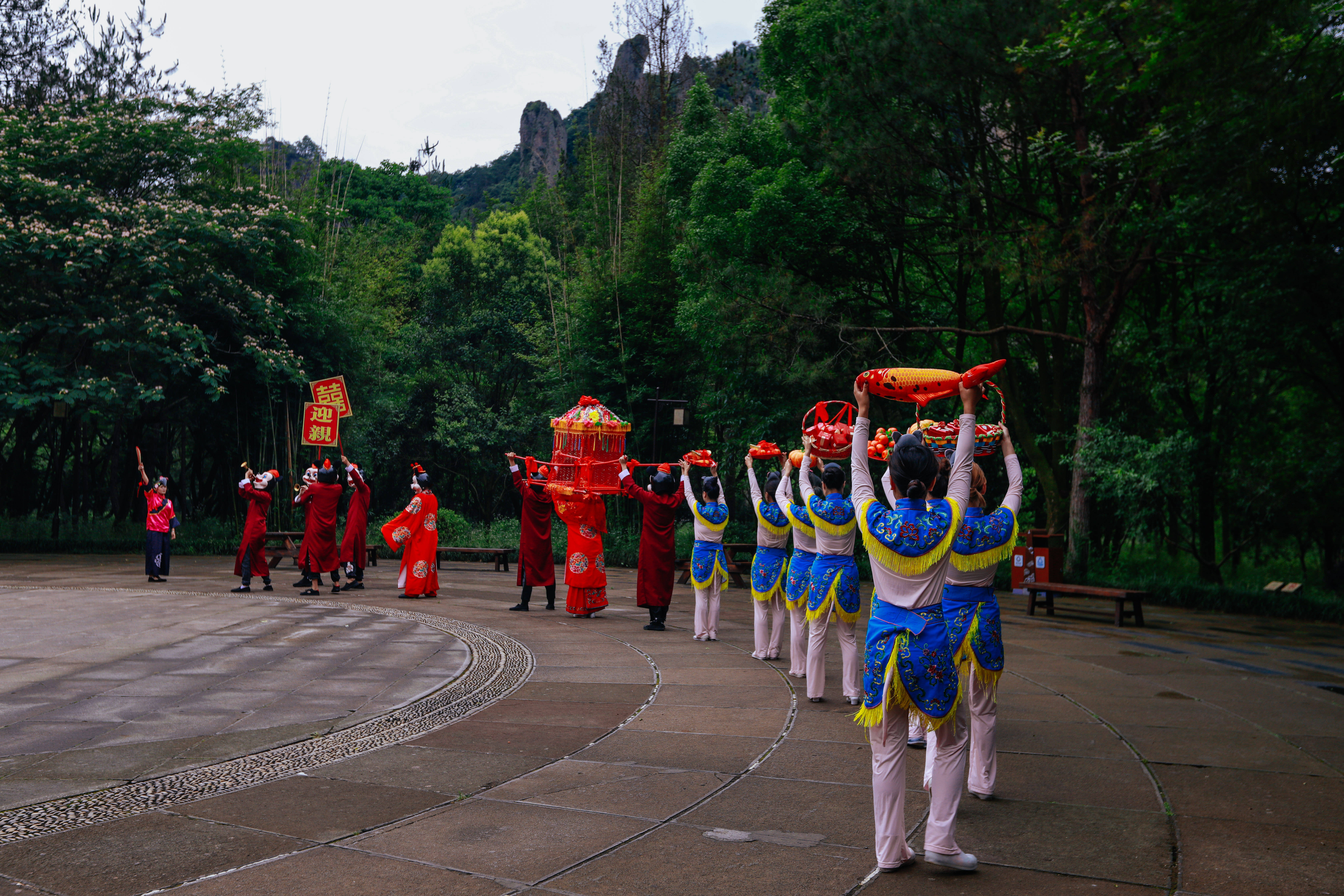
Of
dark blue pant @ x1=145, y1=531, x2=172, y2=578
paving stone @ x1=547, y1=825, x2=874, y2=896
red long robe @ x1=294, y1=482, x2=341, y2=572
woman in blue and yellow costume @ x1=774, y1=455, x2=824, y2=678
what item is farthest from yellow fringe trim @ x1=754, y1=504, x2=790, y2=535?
dark blue pant @ x1=145, y1=531, x2=172, y2=578

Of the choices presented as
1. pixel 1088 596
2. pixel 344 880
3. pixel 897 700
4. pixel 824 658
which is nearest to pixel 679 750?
pixel 824 658

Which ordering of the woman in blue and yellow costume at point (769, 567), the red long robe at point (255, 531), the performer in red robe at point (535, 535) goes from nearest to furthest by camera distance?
the woman in blue and yellow costume at point (769, 567), the performer in red robe at point (535, 535), the red long robe at point (255, 531)

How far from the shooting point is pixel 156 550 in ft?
52.2

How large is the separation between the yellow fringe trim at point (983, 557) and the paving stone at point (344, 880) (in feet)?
8.89

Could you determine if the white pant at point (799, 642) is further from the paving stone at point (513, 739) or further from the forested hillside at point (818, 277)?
the forested hillside at point (818, 277)

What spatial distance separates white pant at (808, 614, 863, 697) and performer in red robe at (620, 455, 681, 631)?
4.21 meters

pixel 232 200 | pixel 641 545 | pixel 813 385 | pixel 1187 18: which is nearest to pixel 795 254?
pixel 813 385

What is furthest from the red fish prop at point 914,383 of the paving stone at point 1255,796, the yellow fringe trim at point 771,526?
the yellow fringe trim at point 771,526

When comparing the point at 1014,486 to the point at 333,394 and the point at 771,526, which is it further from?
the point at 333,394

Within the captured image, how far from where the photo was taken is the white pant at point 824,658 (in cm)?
723

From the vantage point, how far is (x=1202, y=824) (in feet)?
15.0

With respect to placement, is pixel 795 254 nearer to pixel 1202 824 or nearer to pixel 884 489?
pixel 884 489

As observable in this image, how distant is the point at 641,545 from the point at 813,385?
7812mm

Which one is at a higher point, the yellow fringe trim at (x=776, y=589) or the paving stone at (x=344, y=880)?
the yellow fringe trim at (x=776, y=589)
